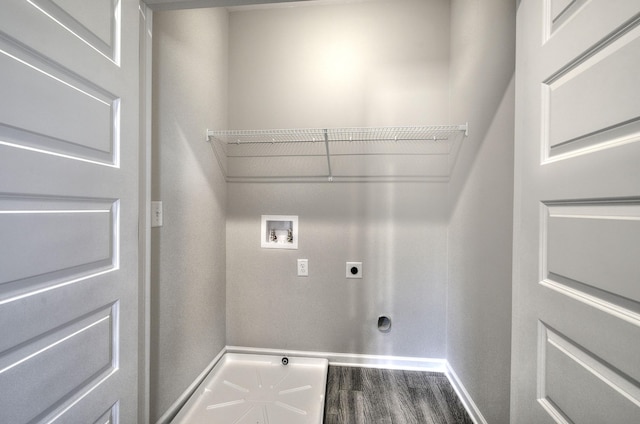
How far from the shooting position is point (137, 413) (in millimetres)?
903

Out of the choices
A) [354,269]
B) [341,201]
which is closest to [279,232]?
[341,201]

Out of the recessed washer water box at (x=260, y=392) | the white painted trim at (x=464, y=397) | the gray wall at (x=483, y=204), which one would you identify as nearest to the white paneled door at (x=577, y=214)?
the gray wall at (x=483, y=204)

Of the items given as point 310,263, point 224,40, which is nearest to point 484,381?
point 310,263

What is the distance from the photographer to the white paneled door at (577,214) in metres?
0.48

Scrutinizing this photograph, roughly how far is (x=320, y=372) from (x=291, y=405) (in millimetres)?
338

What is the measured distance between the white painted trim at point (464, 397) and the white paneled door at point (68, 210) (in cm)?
163

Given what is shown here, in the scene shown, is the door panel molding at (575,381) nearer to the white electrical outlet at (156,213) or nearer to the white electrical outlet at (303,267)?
the white electrical outlet at (303,267)

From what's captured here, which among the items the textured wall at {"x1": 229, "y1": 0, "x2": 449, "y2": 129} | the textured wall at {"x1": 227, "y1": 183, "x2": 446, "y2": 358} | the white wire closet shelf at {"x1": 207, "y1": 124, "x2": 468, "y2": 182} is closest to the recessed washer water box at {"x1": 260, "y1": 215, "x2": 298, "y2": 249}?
the textured wall at {"x1": 227, "y1": 183, "x2": 446, "y2": 358}

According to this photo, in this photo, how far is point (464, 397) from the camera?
4.78 ft

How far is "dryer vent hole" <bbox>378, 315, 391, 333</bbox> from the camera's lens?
5.89 ft

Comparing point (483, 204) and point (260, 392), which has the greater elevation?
point (483, 204)

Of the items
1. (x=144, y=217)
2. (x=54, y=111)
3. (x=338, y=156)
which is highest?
(x=338, y=156)

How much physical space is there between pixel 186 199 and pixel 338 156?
1.06m

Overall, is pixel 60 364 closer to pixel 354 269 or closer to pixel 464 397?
pixel 354 269
